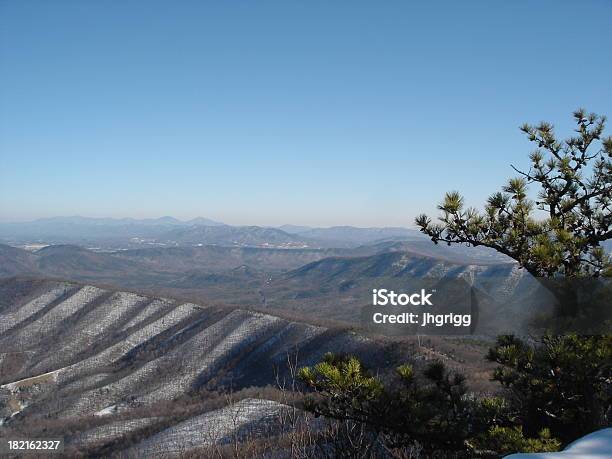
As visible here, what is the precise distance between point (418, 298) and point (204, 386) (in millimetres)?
61411

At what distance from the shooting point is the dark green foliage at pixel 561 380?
5008 millimetres

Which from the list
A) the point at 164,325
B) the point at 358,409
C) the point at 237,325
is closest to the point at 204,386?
the point at 237,325

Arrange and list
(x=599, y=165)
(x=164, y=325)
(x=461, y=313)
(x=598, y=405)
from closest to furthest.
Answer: (x=598, y=405)
(x=461, y=313)
(x=599, y=165)
(x=164, y=325)

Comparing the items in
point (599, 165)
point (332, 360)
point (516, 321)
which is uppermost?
point (599, 165)

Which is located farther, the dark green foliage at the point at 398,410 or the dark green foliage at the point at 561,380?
the dark green foliage at the point at 398,410

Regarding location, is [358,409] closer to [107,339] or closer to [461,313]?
[461,313]

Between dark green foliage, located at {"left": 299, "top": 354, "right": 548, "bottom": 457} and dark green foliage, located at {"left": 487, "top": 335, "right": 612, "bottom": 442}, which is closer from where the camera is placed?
dark green foliage, located at {"left": 487, "top": 335, "right": 612, "bottom": 442}

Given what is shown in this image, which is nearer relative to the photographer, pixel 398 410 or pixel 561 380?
pixel 561 380

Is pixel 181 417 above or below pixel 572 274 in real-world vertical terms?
below

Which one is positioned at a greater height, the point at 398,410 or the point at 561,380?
the point at 561,380

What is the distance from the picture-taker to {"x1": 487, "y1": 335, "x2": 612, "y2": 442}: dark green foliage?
5.01m

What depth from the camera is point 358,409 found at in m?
5.64

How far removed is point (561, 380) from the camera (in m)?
5.39

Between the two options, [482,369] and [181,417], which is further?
[482,369]
